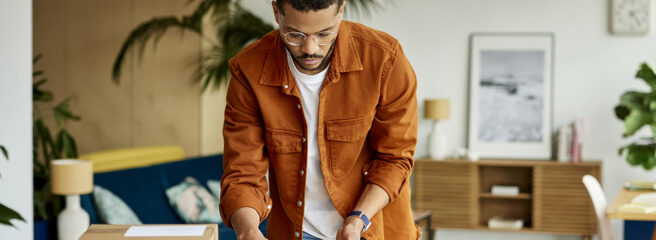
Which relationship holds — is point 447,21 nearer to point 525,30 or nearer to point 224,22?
point 525,30

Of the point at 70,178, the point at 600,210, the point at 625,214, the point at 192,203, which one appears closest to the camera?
the point at 625,214

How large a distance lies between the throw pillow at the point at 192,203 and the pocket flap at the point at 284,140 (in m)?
3.29

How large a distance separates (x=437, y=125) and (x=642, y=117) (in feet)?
5.49

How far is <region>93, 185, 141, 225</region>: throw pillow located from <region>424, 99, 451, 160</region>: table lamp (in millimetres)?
2760

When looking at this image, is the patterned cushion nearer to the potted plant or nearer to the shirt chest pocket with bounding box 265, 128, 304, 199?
the potted plant

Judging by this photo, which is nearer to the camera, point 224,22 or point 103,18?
point 224,22

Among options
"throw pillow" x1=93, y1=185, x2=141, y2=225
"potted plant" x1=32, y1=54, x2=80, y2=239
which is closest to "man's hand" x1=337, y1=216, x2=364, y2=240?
"throw pillow" x1=93, y1=185, x2=141, y2=225

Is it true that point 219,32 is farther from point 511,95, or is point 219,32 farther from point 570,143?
point 570,143

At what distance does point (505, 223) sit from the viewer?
19.7 feet

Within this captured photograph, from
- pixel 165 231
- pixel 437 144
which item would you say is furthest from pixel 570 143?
pixel 165 231

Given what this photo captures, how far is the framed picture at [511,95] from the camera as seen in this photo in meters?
6.08

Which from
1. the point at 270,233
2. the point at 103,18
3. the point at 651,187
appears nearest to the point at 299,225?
the point at 270,233

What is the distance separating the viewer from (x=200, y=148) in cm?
650

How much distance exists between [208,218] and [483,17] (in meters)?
2.94
